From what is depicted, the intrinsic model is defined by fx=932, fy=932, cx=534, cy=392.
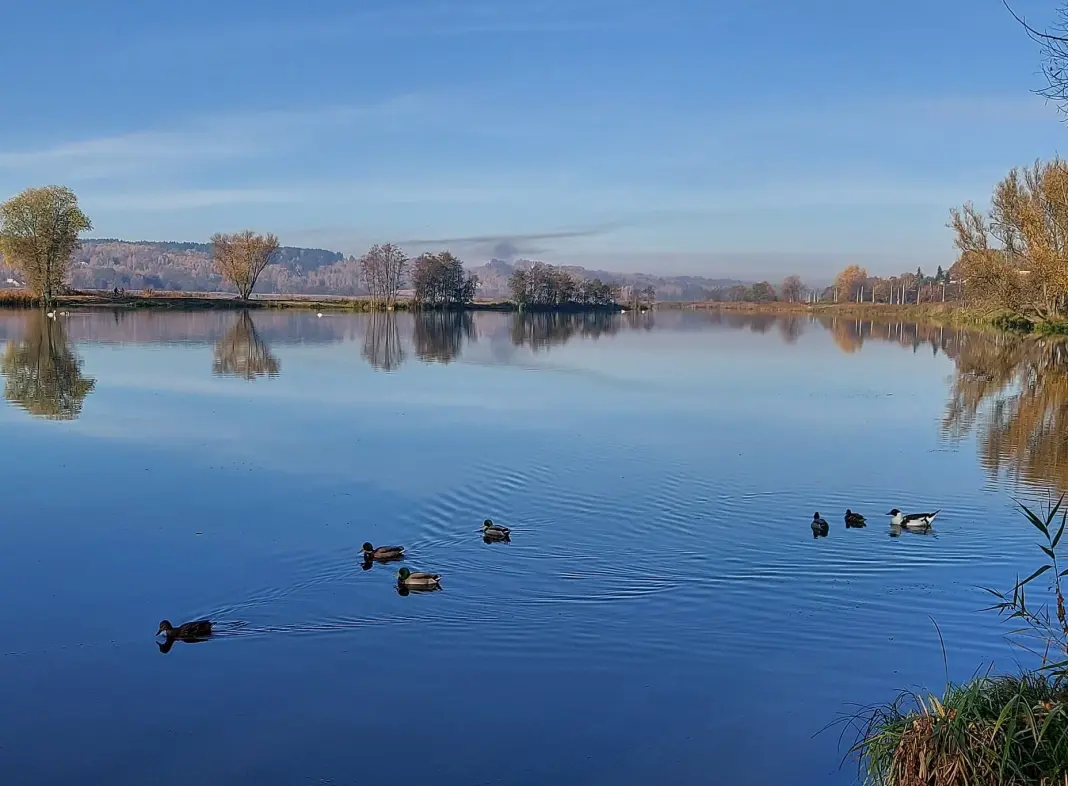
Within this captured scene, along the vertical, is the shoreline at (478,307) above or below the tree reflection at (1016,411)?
above

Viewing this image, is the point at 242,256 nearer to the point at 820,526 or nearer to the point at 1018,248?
the point at 1018,248

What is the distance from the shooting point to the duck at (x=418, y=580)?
927cm

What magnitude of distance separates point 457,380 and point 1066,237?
29273mm

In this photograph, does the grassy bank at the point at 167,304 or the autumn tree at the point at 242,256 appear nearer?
the grassy bank at the point at 167,304

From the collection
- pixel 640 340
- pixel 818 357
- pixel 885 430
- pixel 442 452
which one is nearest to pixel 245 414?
pixel 442 452

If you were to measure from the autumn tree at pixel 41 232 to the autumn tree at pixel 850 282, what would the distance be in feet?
436

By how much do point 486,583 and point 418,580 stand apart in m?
0.69

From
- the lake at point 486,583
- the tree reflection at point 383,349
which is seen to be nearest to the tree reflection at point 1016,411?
the lake at point 486,583

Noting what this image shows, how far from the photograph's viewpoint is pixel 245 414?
65.0 feet

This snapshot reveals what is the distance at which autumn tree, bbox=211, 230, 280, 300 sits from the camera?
9481cm

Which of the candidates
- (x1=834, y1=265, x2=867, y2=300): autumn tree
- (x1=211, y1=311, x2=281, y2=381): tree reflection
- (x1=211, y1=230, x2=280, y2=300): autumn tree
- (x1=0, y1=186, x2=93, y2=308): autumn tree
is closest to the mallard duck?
(x1=211, y1=311, x2=281, y2=381): tree reflection

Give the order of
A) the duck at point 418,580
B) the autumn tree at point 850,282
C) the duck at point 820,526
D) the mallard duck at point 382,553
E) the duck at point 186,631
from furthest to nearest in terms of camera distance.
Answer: the autumn tree at point 850,282, the duck at point 820,526, the mallard duck at point 382,553, the duck at point 418,580, the duck at point 186,631

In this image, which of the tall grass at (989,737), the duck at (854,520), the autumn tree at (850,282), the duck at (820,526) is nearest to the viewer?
the tall grass at (989,737)

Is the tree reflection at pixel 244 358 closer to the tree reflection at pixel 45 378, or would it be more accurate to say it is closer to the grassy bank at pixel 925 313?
the tree reflection at pixel 45 378
